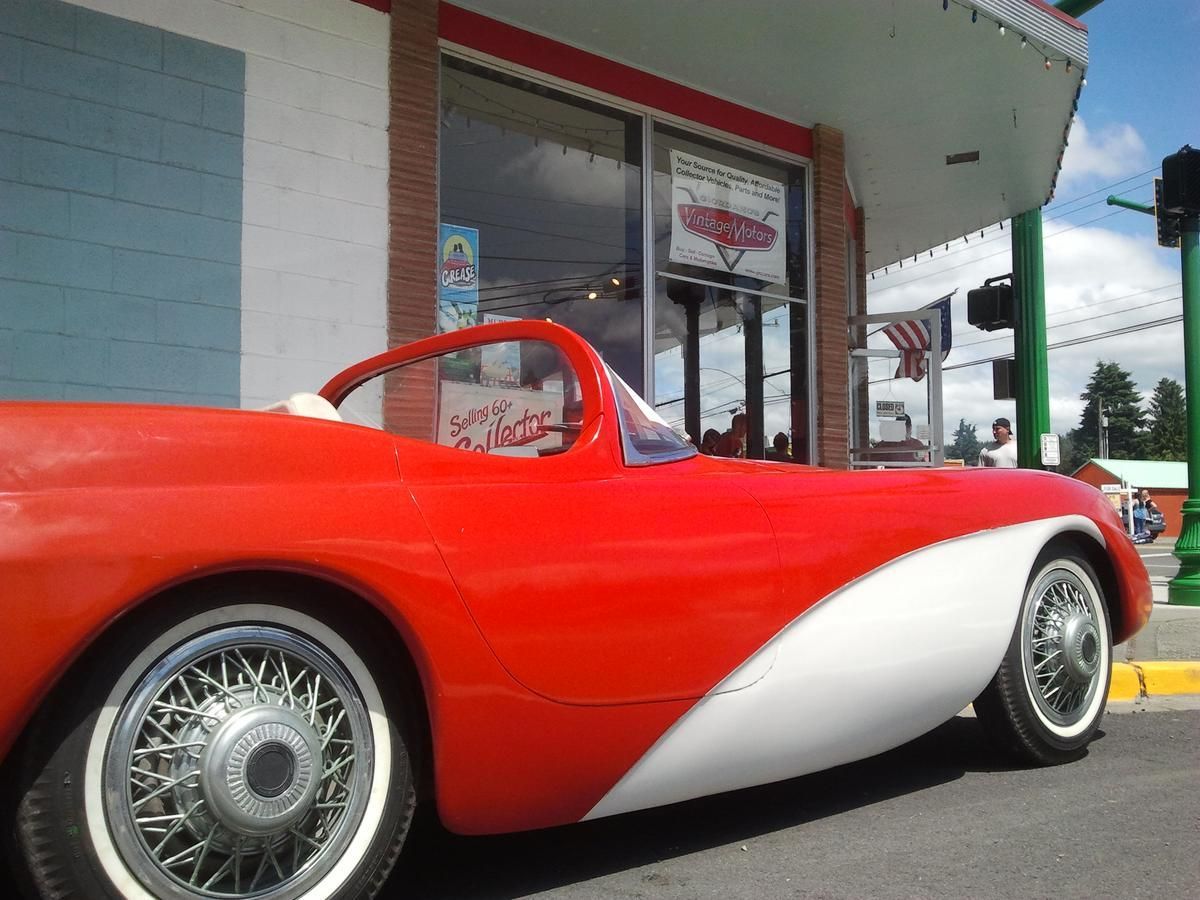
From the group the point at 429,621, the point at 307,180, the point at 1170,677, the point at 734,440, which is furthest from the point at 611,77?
the point at 429,621

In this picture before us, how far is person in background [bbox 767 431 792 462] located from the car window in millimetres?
6785

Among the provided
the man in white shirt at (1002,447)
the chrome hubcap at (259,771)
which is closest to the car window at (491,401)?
the chrome hubcap at (259,771)

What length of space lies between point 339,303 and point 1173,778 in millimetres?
4940

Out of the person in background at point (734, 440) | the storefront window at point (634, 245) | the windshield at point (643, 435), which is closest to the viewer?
the windshield at point (643, 435)

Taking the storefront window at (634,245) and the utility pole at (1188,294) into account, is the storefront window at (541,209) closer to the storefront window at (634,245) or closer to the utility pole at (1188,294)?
the storefront window at (634,245)

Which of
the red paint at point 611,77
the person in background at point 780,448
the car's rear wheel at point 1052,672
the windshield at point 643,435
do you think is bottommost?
the car's rear wheel at point 1052,672

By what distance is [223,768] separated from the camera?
171 centimetres

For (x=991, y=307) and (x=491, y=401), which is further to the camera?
(x=991, y=307)

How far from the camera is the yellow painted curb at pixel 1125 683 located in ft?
15.1

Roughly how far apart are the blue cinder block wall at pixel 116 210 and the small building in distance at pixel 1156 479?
146ft

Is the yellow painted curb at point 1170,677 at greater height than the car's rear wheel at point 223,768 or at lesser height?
lesser

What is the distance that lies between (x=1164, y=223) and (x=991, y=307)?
2550 mm

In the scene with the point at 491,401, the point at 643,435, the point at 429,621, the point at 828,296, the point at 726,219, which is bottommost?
the point at 429,621

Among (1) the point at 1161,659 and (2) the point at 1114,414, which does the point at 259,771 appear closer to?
(1) the point at 1161,659
